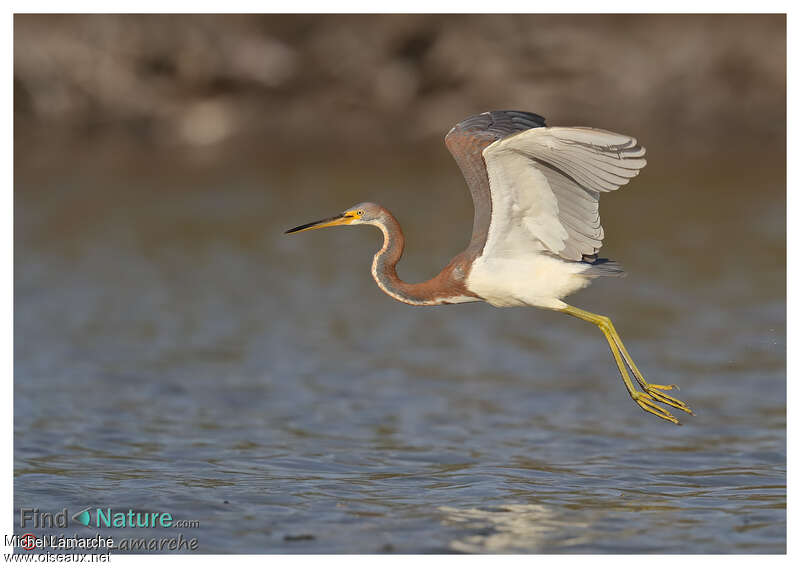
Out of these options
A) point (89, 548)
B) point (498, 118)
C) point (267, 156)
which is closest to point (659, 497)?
point (498, 118)

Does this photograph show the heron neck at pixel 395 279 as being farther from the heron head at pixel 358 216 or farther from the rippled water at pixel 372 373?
the rippled water at pixel 372 373

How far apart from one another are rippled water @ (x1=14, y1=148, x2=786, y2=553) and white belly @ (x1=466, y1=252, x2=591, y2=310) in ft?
4.73

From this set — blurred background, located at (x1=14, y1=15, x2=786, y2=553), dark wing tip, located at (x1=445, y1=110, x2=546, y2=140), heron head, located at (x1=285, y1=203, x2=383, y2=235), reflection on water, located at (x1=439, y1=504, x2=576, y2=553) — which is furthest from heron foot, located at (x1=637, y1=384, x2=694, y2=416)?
heron head, located at (x1=285, y1=203, x2=383, y2=235)

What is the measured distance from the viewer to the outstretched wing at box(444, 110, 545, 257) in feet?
28.4

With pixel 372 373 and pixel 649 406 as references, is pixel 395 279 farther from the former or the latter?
pixel 372 373

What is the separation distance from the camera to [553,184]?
27.3 feet

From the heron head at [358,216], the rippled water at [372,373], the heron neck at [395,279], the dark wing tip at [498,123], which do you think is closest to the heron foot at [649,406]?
the rippled water at [372,373]

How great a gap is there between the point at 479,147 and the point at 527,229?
34.8 inches

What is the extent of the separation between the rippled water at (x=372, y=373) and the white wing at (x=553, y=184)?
1.81m

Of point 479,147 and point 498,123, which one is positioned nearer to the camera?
point 479,147

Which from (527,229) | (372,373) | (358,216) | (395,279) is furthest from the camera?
(372,373)

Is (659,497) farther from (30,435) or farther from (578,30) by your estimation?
(578,30)

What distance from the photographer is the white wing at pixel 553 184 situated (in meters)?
7.70

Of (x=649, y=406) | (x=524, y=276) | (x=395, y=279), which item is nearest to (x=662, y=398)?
(x=649, y=406)
